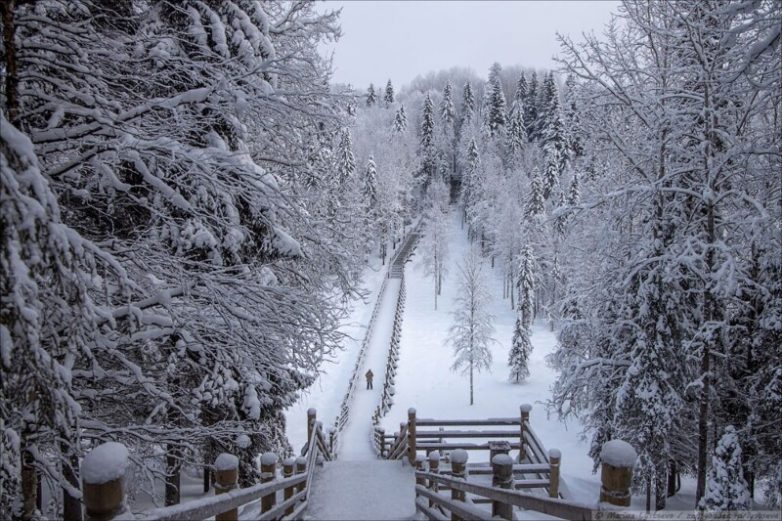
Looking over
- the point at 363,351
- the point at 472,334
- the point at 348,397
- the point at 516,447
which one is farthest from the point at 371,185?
the point at 516,447

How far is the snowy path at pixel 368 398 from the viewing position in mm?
19547

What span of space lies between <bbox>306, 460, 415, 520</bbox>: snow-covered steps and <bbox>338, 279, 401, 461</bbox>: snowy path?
333 inches

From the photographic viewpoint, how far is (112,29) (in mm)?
A: 6020

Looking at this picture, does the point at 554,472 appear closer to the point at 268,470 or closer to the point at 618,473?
the point at 268,470

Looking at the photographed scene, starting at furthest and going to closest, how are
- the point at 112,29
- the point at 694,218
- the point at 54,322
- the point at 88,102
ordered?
the point at 694,218 < the point at 112,29 < the point at 88,102 < the point at 54,322

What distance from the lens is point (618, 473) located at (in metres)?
2.50

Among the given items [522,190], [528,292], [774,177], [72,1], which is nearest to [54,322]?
[72,1]

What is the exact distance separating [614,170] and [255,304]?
1048 cm

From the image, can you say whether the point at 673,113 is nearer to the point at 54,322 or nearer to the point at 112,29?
the point at 112,29

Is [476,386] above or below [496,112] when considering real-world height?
below

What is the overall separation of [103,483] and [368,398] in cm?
2668

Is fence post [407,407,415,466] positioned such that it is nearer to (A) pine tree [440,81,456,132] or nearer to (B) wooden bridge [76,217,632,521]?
(B) wooden bridge [76,217,632,521]

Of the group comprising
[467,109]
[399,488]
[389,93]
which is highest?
[389,93]

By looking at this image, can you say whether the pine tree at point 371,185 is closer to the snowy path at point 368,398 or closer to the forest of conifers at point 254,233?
the snowy path at point 368,398
